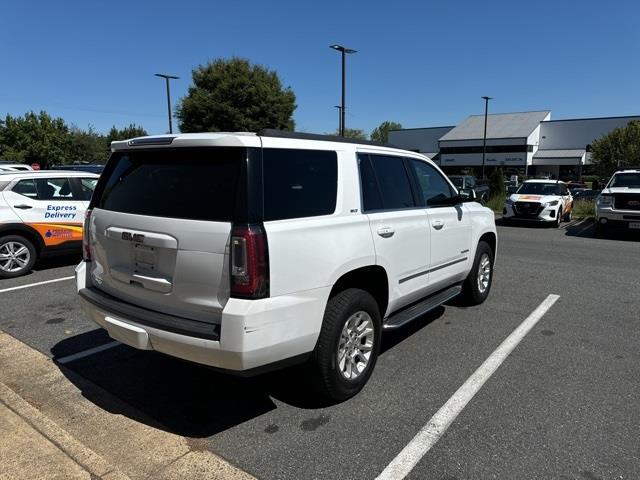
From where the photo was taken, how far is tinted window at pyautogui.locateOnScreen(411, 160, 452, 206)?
460 cm

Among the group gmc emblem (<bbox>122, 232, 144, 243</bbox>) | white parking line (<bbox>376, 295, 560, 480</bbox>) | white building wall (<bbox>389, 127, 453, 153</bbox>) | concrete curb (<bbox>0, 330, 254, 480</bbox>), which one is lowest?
white parking line (<bbox>376, 295, 560, 480</bbox>)

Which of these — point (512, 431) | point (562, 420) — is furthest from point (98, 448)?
point (562, 420)

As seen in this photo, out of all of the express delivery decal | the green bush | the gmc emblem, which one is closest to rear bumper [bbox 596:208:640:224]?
the green bush

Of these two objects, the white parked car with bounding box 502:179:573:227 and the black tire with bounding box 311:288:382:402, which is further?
the white parked car with bounding box 502:179:573:227

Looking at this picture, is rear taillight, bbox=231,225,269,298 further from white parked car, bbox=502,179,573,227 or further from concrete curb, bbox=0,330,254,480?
white parked car, bbox=502,179,573,227

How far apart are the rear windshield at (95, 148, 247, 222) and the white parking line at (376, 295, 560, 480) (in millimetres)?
1722

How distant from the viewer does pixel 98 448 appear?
9.71 ft

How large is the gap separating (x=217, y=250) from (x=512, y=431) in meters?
2.22

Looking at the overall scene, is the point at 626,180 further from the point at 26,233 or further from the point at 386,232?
the point at 26,233

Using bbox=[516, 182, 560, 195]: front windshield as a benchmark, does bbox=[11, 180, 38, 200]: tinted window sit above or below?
above

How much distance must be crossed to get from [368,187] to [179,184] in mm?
1432

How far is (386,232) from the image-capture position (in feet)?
12.2

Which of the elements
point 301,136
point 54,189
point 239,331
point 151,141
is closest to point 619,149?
point 54,189

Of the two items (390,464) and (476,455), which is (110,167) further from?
(476,455)
